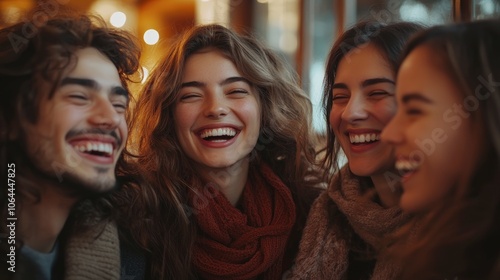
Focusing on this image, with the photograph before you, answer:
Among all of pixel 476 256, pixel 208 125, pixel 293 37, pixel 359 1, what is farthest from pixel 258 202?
A: pixel 293 37

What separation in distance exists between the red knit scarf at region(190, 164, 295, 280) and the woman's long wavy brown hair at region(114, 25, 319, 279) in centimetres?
4

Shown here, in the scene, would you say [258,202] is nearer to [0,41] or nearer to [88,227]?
[88,227]

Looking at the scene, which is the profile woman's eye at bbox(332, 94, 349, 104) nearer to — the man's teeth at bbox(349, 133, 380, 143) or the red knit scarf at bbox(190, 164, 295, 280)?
the man's teeth at bbox(349, 133, 380, 143)

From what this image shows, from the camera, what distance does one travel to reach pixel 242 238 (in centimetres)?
132

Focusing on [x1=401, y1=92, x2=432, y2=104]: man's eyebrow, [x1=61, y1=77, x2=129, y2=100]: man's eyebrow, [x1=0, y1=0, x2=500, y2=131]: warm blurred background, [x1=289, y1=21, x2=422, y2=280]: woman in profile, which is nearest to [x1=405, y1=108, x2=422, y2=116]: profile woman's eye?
[x1=401, y1=92, x2=432, y2=104]: man's eyebrow

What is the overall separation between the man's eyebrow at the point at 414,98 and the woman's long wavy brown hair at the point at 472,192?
0.17 feet

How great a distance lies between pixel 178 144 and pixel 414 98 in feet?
2.32

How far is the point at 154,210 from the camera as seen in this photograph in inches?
46.8

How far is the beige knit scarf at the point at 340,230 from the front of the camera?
44.0 inches

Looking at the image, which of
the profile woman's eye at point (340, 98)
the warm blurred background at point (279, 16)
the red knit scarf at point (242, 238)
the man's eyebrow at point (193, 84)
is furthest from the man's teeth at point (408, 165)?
the warm blurred background at point (279, 16)

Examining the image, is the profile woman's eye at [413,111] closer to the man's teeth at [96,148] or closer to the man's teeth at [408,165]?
the man's teeth at [408,165]

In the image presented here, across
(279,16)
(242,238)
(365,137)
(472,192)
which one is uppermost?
(279,16)

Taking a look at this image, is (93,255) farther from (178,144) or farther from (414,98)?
(414,98)

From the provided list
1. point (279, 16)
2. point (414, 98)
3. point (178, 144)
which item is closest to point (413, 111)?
point (414, 98)
